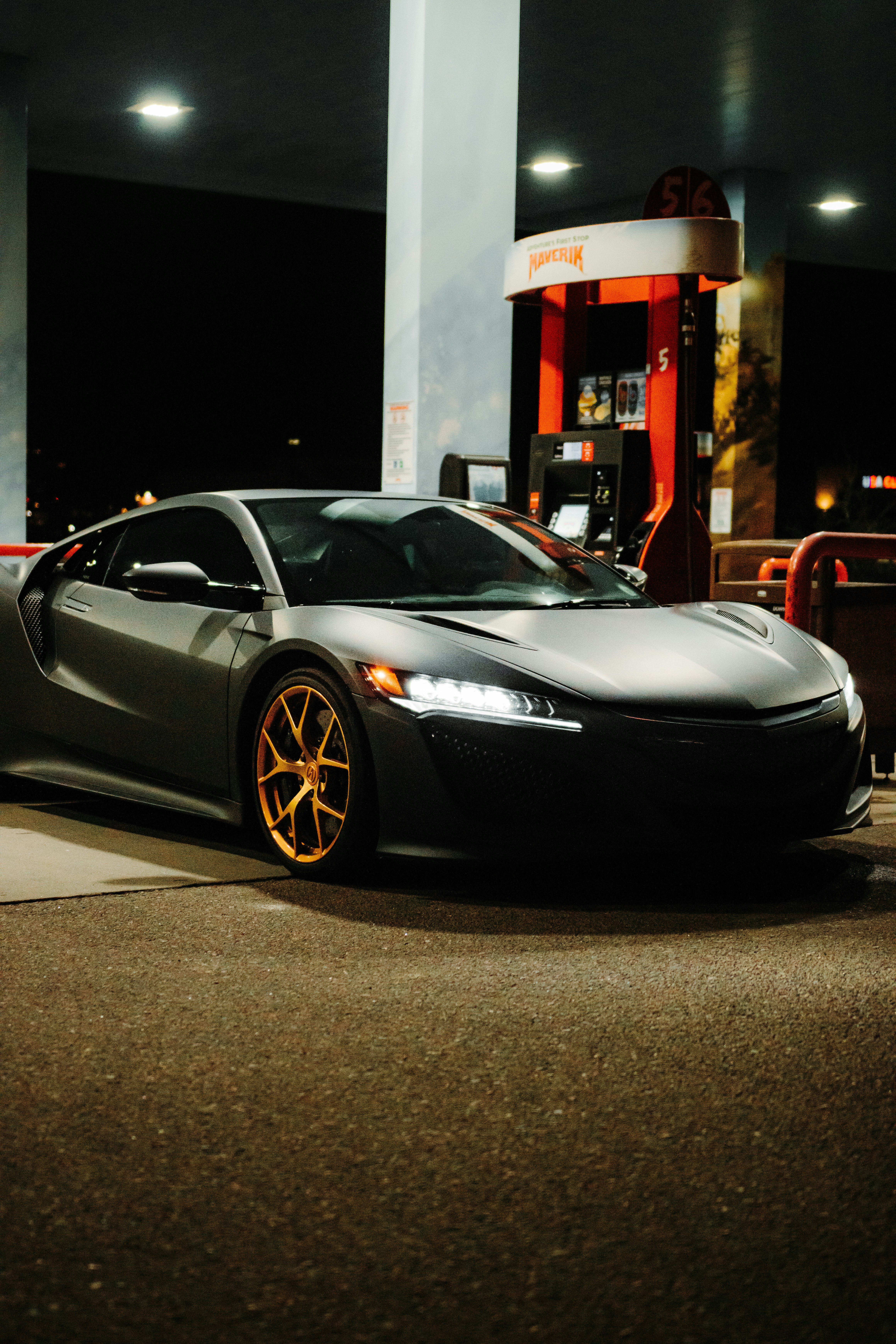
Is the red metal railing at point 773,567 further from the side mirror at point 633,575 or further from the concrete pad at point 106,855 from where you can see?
the concrete pad at point 106,855

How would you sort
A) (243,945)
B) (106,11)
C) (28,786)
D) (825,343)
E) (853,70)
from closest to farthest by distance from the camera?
(243,945)
(28,786)
(106,11)
(853,70)
(825,343)

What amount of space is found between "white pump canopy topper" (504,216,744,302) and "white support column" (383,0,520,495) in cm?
23

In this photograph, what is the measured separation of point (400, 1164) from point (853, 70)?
1429 centimetres

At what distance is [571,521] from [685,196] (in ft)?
7.04

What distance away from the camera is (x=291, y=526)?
593cm

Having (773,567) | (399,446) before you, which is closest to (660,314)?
(399,446)

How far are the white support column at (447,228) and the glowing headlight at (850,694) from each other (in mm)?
4843

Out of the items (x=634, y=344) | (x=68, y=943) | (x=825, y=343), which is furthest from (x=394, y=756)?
(x=825, y=343)

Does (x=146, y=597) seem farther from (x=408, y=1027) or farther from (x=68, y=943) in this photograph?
(x=408, y=1027)

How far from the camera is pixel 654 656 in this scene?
5.11 m

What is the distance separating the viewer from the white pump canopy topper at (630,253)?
9.66m

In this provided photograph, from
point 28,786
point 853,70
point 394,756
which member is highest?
point 853,70

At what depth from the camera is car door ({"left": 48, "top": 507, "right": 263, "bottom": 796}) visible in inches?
221

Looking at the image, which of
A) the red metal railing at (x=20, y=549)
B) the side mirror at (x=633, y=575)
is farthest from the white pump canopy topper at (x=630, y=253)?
the red metal railing at (x=20, y=549)
